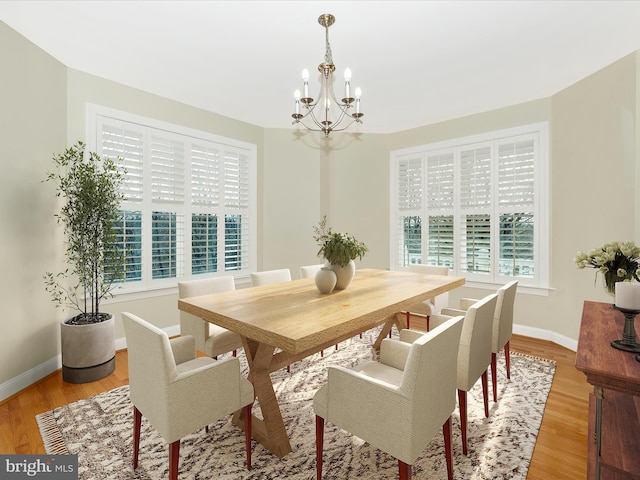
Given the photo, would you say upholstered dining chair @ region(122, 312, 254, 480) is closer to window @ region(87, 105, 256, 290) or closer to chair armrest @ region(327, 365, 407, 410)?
chair armrest @ region(327, 365, 407, 410)

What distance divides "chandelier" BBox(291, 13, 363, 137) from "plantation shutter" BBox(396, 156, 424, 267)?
1.15 m

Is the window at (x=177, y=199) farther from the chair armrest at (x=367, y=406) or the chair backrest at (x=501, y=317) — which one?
the chair backrest at (x=501, y=317)

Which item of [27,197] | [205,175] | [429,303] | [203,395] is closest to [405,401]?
[203,395]

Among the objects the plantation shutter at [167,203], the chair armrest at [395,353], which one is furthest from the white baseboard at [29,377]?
the chair armrest at [395,353]

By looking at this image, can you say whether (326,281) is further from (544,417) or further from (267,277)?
(544,417)

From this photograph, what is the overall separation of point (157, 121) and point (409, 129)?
346 cm

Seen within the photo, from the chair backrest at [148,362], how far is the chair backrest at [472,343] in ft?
5.07

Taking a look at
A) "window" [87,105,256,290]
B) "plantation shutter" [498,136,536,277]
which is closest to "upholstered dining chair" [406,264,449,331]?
"plantation shutter" [498,136,536,277]

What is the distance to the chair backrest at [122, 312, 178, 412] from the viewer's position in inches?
54.7

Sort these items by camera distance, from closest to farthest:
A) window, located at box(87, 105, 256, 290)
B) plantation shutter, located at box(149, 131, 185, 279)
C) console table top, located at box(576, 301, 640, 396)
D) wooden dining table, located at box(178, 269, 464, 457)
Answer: console table top, located at box(576, 301, 640, 396), wooden dining table, located at box(178, 269, 464, 457), window, located at box(87, 105, 256, 290), plantation shutter, located at box(149, 131, 185, 279)

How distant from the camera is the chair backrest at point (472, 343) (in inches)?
71.8

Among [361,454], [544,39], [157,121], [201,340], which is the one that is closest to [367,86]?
[544,39]

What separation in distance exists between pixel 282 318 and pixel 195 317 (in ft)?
3.78

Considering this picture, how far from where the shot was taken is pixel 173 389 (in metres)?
1.40
